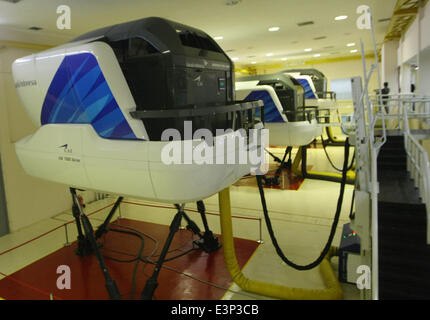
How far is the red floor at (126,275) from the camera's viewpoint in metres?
3.14

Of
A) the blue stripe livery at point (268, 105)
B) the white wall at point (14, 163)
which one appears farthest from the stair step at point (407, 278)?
the white wall at point (14, 163)

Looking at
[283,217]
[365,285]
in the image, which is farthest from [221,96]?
[283,217]

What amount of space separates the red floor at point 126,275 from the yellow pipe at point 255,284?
0.89 feet

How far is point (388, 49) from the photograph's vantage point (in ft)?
36.3

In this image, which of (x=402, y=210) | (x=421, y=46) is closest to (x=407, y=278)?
(x=402, y=210)

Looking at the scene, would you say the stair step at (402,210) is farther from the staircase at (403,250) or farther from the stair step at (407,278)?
the stair step at (407,278)

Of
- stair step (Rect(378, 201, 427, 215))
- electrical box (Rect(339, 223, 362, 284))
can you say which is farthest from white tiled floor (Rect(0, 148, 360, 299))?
stair step (Rect(378, 201, 427, 215))

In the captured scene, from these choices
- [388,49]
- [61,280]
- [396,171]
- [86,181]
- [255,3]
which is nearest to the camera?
[86,181]

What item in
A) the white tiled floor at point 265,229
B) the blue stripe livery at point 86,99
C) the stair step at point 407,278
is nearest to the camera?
the blue stripe livery at point 86,99

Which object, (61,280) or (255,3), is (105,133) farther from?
(255,3)

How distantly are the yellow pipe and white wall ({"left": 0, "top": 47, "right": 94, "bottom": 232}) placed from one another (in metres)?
3.75

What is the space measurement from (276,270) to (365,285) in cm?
111

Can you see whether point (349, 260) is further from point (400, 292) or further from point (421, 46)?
point (421, 46)

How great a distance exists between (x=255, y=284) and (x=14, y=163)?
4.13 m
